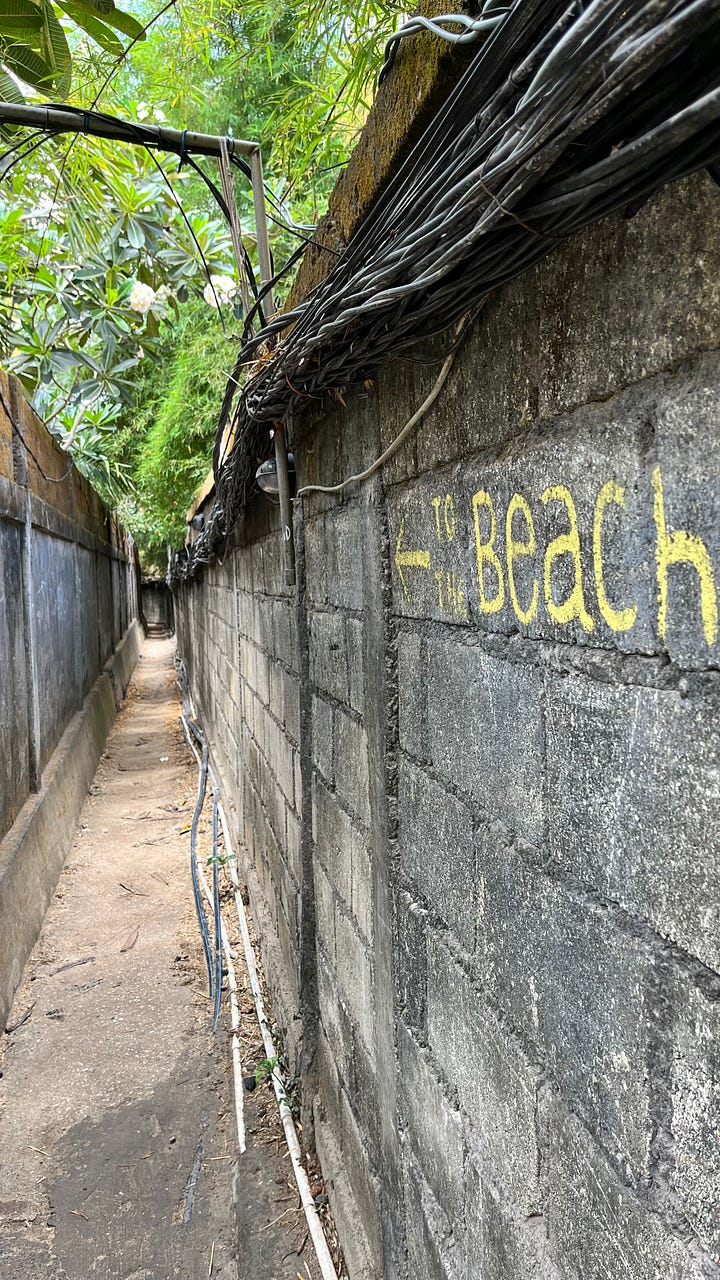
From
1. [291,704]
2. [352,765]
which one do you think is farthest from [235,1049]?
[352,765]

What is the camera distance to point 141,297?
586 centimetres

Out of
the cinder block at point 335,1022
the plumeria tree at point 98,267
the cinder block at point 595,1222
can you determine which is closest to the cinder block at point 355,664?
the cinder block at point 335,1022

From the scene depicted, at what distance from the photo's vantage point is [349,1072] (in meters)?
2.37

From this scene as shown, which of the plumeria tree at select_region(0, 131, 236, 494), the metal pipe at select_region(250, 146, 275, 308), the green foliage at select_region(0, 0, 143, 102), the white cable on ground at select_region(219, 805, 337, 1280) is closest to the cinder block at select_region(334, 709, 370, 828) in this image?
the white cable on ground at select_region(219, 805, 337, 1280)

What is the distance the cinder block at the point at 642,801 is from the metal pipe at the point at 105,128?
2539 millimetres

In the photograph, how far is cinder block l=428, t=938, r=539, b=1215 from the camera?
1168 millimetres

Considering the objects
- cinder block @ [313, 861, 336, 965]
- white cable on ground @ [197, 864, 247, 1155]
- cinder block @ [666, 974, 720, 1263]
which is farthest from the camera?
white cable on ground @ [197, 864, 247, 1155]

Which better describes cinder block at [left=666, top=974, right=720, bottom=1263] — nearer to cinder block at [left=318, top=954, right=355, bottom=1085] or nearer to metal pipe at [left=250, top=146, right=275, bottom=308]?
cinder block at [left=318, top=954, right=355, bottom=1085]

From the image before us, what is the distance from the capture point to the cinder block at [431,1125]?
147 cm

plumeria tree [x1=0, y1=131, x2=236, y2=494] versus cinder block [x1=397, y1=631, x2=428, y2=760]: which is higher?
plumeria tree [x1=0, y1=131, x2=236, y2=494]

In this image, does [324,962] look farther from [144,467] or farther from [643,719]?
[144,467]

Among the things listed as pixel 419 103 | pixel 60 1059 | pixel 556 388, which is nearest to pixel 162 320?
pixel 60 1059

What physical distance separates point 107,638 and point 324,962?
10.9m

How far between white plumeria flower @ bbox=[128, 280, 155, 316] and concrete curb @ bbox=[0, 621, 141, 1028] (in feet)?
11.8
